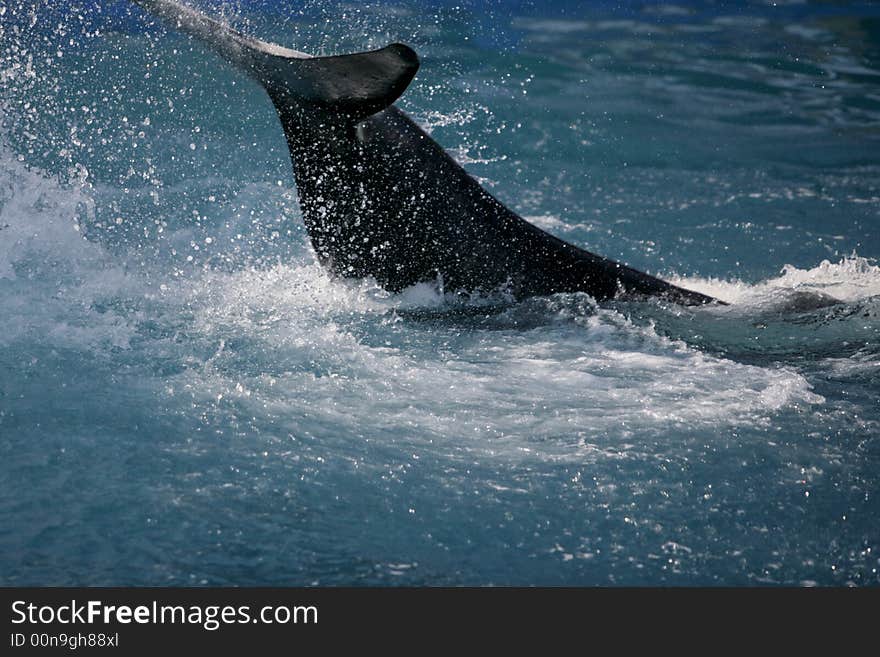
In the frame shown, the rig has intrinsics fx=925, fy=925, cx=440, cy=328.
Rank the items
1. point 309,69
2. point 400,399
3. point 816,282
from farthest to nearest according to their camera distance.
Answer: point 816,282 → point 309,69 → point 400,399

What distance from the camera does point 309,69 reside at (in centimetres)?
445

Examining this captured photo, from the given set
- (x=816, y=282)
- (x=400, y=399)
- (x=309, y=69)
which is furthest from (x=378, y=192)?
(x=816, y=282)

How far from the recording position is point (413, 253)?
4816 millimetres

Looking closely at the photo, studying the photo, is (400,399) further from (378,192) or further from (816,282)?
(816,282)

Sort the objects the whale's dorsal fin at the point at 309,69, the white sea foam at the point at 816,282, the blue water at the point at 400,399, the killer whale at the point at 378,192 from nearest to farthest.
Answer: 1. the blue water at the point at 400,399
2. the whale's dorsal fin at the point at 309,69
3. the killer whale at the point at 378,192
4. the white sea foam at the point at 816,282

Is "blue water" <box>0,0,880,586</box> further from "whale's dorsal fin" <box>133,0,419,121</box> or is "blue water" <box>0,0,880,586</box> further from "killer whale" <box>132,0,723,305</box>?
"whale's dorsal fin" <box>133,0,419,121</box>

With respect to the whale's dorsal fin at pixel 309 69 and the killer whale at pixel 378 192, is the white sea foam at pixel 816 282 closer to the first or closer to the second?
the killer whale at pixel 378 192

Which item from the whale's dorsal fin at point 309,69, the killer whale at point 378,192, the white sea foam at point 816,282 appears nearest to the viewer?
the whale's dorsal fin at point 309,69

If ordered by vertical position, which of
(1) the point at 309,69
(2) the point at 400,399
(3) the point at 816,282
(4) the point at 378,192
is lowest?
(2) the point at 400,399

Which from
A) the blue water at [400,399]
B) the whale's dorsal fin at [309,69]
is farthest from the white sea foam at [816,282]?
the whale's dorsal fin at [309,69]

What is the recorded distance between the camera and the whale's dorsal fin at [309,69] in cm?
420

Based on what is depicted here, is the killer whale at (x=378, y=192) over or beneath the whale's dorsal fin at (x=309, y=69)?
beneath

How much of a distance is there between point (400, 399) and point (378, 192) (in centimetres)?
118

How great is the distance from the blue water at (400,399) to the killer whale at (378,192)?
0.19 meters
